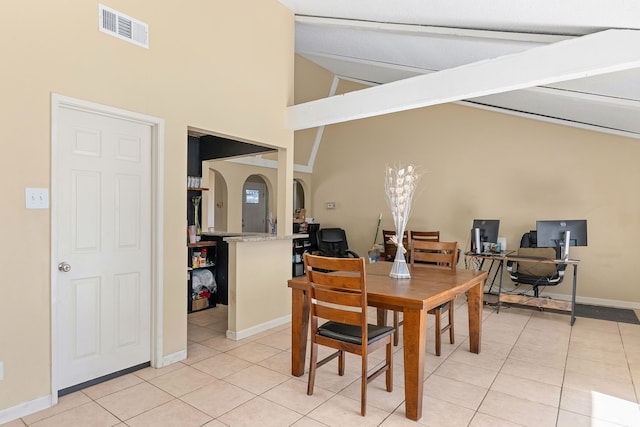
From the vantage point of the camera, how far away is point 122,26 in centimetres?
262

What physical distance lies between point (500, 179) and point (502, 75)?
3295 millimetres

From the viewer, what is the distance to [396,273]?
284 centimetres

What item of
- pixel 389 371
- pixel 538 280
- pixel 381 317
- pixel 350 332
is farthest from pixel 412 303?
pixel 538 280

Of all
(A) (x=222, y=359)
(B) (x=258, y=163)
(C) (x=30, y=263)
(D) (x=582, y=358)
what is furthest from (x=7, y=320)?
(B) (x=258, y=163)

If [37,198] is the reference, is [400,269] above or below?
below

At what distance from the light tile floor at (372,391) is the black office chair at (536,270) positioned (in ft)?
3.65

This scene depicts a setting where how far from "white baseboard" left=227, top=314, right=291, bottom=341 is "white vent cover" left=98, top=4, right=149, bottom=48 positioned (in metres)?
2.59

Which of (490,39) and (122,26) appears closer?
(122,26)

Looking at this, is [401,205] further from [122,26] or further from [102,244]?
[122,26]

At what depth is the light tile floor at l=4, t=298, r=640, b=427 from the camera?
7.15 feet

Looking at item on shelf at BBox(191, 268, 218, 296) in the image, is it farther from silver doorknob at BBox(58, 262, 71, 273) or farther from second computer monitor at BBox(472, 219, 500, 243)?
second computer monitor at BBox(472, 219, 500, 243)

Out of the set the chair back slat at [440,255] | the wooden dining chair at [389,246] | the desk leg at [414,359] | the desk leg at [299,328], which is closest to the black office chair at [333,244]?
the wooden dining chair at [389,246]

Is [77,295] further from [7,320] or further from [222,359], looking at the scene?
[222,359]

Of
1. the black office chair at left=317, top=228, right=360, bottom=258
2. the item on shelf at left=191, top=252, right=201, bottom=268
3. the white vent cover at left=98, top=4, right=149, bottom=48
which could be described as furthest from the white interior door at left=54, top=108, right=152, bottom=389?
the black office chair at left=317, top=228, right=360, bottom=258
